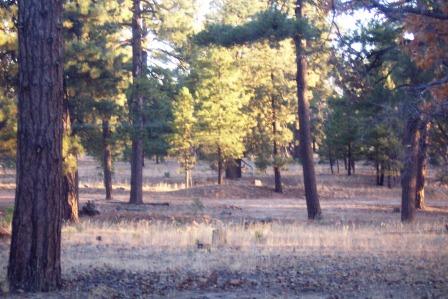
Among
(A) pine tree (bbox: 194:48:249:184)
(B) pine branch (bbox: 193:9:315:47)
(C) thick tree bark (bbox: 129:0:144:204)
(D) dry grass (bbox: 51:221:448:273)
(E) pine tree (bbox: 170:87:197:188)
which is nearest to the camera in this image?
(D) dry grass (bbox: 51:221:448:273)

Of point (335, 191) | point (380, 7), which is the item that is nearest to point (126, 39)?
point (380, 7)

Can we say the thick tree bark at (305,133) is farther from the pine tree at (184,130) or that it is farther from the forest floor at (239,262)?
the pine tree at (184,130)

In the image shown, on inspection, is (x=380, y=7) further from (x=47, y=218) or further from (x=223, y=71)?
(x=223, y=71)

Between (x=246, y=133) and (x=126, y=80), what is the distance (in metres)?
22.8

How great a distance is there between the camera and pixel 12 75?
723 inches

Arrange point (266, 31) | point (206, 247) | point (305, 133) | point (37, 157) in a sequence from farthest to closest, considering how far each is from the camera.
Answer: point (305, 133)
point (266, 31)
point (206, 247)
point (37, 157)

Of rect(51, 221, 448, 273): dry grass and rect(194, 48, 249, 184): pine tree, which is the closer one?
rect(51, 221, 448, 273): dry grass

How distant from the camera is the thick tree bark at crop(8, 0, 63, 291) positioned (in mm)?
8734

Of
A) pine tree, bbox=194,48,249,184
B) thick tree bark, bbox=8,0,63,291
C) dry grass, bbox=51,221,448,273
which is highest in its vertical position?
pine tree, bbox=194,48,249,184

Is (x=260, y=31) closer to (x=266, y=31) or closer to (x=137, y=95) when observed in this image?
(x=266, y=31)

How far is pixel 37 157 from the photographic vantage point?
28.7ft

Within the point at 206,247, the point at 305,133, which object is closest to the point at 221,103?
the point at 305,133

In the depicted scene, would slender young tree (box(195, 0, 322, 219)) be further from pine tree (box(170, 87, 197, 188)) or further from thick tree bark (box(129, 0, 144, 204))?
pine tree (box(170, 87, 197, 188))

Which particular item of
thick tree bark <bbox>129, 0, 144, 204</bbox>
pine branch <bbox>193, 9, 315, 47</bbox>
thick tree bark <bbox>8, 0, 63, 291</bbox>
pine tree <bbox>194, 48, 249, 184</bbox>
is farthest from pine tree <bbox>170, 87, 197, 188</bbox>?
thick tree bark <bbox>8, 0, 63, 291</bbox>
